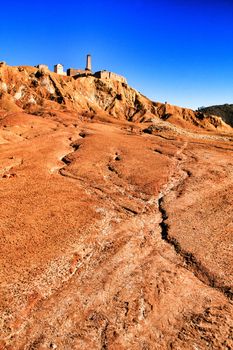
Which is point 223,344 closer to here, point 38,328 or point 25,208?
point 38,328

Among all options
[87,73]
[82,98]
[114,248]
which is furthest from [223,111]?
[114,248]

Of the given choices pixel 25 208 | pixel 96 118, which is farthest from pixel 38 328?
pixel 96 118

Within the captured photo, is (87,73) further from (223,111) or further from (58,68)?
(223,111)

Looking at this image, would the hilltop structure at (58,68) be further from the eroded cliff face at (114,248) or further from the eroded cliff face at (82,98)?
the eroded cliff face at (114,248)

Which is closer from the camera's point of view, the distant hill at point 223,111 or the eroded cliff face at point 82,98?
the eroded cliff face at point 82,98

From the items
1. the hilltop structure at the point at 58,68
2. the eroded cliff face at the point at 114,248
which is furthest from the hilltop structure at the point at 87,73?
the eroded cliff face at the point at 114,248

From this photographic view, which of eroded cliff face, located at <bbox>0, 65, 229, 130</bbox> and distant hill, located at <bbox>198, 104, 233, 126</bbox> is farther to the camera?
distant hill, located at <bbox>198, 104, 233, 126</bbox>

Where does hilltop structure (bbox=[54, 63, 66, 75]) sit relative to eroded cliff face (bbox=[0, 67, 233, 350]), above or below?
above

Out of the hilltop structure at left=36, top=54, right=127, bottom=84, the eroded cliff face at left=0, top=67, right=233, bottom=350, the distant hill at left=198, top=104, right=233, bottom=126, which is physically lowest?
the distant hill at left=198, top=104, right=233, bottom=126

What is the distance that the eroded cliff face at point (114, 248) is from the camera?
14.9 meters

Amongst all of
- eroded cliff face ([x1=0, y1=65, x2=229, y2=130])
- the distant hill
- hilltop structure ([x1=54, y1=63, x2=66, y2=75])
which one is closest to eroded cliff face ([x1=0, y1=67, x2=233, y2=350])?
eroded cliff face ([x1=0, y1=65, x2=229, y2=130])

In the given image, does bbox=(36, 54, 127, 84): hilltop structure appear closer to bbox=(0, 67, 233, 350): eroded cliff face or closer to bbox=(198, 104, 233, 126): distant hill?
bbox=(0, 67, 233, 350): eroded cliff face

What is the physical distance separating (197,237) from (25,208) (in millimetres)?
12805

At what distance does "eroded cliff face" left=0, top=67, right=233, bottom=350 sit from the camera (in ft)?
48.7
